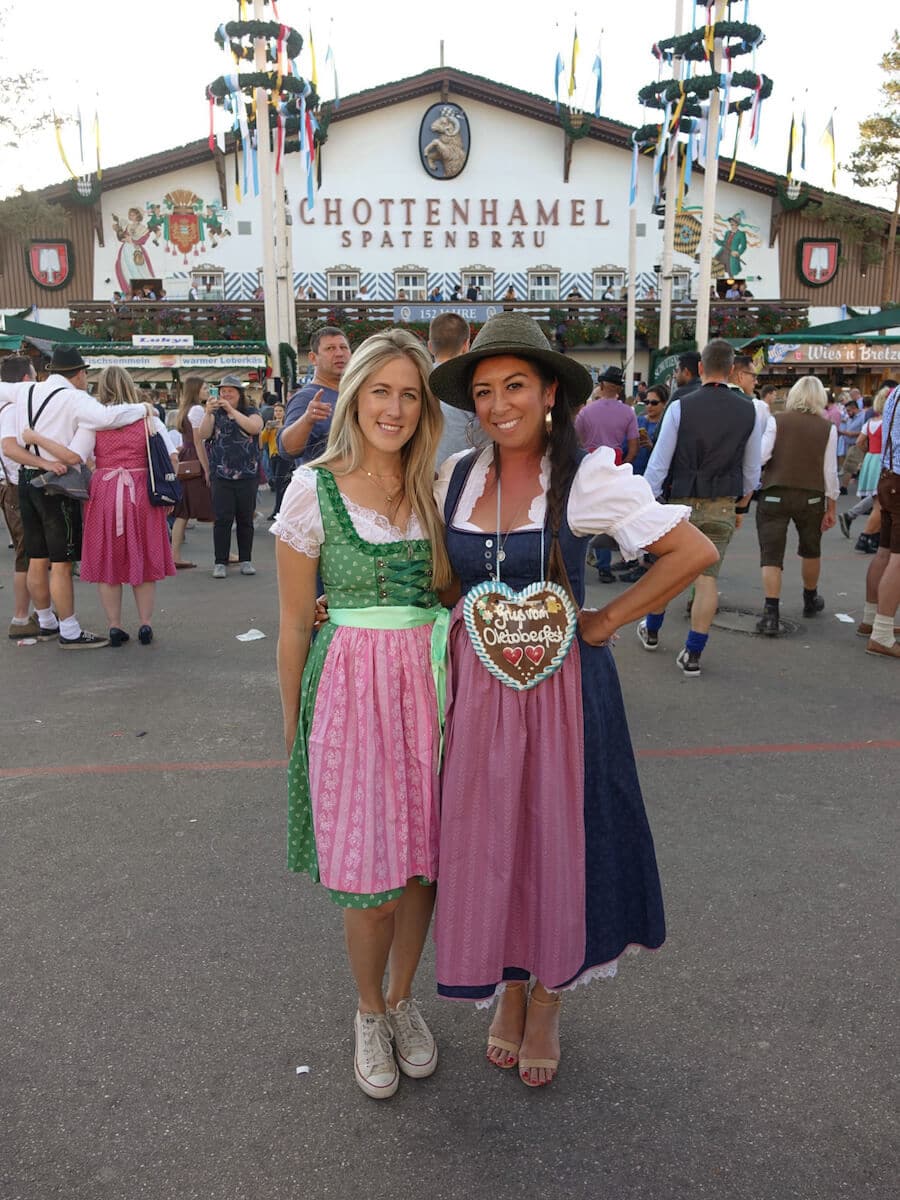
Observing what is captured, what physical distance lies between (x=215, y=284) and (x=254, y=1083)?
3274 cm

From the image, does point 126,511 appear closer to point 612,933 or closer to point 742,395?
point 742,395

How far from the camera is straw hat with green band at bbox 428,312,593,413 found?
212cm

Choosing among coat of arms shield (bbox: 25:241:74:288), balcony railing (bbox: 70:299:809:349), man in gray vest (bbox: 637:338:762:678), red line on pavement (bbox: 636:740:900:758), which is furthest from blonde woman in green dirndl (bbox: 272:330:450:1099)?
coat of arms shield (bbox: 25:241:74:288)

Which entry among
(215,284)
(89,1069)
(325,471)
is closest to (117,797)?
(89,1069)

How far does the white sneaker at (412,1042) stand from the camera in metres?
2.35

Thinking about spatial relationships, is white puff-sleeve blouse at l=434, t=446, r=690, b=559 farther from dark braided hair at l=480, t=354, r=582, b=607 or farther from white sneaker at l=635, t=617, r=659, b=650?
white sneaker at l=635, t=617, r=659, b=650

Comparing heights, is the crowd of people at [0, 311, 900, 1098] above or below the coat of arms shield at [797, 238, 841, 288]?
below

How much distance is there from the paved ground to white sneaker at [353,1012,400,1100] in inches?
1.6

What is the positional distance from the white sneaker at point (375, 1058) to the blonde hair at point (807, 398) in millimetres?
5487

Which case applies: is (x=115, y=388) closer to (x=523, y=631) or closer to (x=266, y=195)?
(x=523, y=631)

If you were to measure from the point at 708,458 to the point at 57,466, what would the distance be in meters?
4.16

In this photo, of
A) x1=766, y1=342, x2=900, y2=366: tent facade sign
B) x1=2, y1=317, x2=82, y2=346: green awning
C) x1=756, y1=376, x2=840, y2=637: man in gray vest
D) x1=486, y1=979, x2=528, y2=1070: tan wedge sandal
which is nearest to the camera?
x1=486, y1=979, x2=528, y2=1070: tan wedge sandal

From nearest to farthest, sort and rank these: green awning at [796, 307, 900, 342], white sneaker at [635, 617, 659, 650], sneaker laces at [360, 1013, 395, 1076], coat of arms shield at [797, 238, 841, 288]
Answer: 1. sneaker laces at [360, 1013, 395, 1076]
2. white sneaker at [635, 617, 659, 650]
3. green awning at [796, 307, 900, 342]
4. coat of arms shield at [797, 238, 841, 288]

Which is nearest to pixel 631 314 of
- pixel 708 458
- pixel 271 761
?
pixel 708 458
